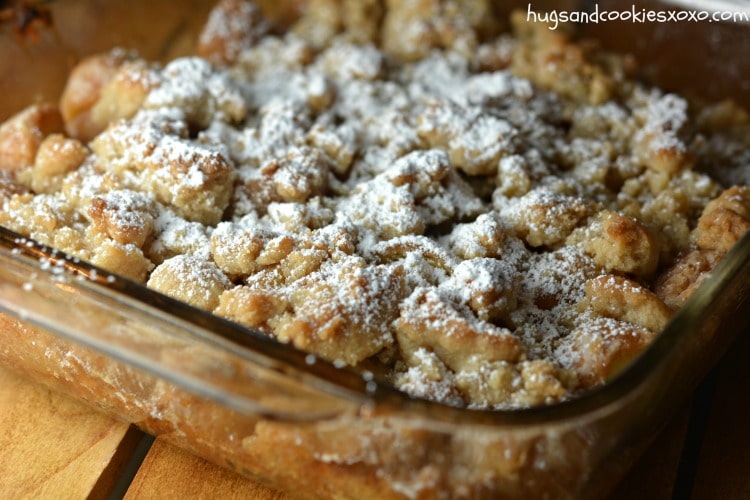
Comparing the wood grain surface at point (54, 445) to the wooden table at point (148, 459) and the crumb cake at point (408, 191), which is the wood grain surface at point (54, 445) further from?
the crumb cake at point (408, 191)

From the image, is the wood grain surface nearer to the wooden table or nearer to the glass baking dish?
the wooden table

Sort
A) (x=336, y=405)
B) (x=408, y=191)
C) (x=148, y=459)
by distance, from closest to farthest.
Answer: (x=336, y=405), (x=148, y=459), (x=408, y=191)

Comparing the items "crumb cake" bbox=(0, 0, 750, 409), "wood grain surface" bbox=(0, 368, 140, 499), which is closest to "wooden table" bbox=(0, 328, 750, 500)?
"wood grain surface" bbox=(0, 368, 140, 499)

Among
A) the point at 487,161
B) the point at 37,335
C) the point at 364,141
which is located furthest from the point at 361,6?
the point at 37,335

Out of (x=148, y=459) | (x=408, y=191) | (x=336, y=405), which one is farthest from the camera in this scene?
(x=408, y=191)

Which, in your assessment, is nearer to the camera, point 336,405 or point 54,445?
point 336,405

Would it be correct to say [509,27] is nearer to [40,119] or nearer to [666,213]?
[666,213]

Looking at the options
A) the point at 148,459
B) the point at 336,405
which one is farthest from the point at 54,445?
the point at 336,405

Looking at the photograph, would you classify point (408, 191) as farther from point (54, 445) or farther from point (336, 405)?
point (54, 445)
